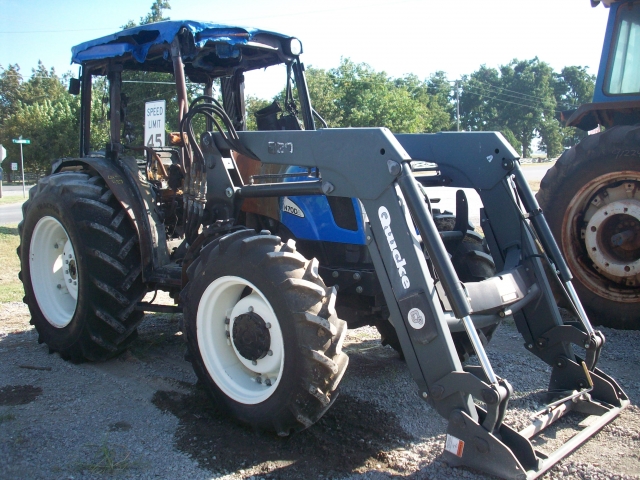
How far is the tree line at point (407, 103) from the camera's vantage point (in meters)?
25.3

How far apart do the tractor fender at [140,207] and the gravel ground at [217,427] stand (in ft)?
3.02

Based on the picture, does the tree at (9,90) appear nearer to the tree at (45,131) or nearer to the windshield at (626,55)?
the tree at (45,131)

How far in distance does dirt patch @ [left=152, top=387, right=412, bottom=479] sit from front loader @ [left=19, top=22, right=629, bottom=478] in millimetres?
143

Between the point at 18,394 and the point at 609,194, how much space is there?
5350 millimetres

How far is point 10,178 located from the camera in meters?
45.4

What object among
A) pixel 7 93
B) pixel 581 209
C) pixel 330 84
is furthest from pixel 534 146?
pixel 581 209

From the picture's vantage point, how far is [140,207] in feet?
15.3

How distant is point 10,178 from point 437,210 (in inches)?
1897

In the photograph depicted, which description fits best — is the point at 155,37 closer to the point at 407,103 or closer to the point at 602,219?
the point at 602,219

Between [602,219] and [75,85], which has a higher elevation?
[75,85]

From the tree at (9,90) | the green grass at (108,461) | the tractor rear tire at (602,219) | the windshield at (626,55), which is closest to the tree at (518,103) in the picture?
the tree at (9,90)

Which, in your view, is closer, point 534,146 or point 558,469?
point 558,469

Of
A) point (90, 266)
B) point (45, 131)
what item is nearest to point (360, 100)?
point (90, 266)

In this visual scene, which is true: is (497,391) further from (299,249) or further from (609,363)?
(609,363)
